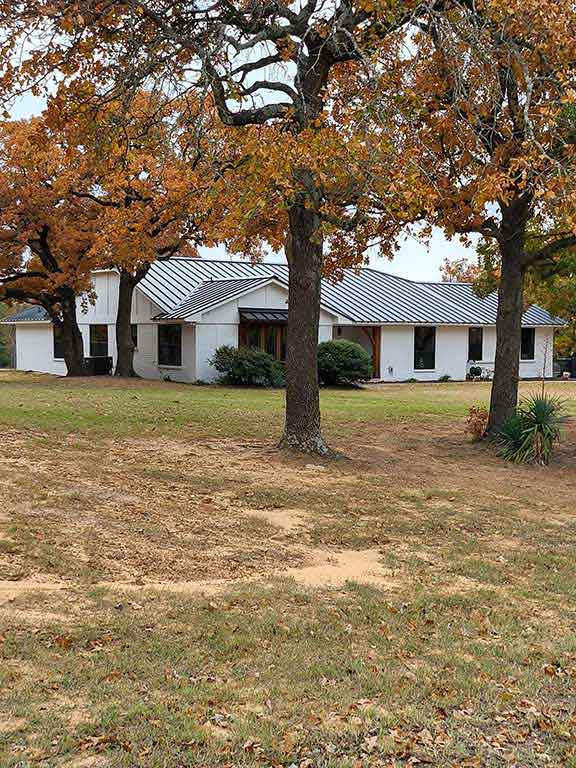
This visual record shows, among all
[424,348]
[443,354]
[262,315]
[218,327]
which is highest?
[262,315]

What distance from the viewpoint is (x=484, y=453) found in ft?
51.8

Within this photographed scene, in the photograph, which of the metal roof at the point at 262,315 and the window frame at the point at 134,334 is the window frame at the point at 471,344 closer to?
the metal roof at the point at 262,315

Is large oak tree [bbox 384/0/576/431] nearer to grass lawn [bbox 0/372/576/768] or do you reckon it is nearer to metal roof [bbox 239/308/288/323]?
grass lawn [bbox 0/372/576/768]

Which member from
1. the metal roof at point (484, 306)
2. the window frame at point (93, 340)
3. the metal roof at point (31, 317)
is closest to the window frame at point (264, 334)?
the window frame at point (93, 340)

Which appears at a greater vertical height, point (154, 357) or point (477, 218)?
point (477, 218)

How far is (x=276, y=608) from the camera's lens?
657 centimetres

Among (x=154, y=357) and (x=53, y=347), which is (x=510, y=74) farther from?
(x=53, y=347)

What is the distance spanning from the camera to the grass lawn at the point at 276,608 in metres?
4.39

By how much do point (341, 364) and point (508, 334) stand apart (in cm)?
1322

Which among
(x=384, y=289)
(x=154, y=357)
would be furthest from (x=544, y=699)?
(x=384, y=289)

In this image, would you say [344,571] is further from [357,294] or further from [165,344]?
[357,294]

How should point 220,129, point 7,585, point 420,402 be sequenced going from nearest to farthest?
point 7,585, point 220,129, point 420,402

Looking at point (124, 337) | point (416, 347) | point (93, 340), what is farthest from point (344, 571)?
point (93, 340)

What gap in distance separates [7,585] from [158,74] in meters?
8.71
